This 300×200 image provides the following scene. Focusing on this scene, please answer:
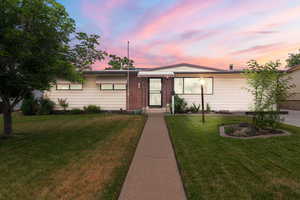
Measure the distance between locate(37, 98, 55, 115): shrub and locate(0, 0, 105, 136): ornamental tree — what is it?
5.73m

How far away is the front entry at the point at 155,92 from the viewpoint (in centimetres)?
1075

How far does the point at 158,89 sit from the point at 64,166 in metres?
8.56

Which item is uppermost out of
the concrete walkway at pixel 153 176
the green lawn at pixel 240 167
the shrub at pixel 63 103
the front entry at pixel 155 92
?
the front entry at pixel 155 92

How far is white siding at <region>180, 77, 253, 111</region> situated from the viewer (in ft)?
34.9

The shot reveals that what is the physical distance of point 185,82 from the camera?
10797 millimetres

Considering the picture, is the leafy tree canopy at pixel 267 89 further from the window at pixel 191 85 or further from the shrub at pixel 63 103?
the shrub at pixel 63 103

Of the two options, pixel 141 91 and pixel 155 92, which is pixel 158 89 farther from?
pixel 141 91

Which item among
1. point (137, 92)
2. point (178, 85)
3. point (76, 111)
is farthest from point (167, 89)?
point (76, 111)

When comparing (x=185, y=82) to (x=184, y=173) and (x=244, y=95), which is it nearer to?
(x=244, y=95)

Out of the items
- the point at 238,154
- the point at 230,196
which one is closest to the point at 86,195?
the point at 230,196

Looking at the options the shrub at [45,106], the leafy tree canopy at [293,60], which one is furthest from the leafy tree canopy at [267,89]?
the leafy tree canopy at [293,60]

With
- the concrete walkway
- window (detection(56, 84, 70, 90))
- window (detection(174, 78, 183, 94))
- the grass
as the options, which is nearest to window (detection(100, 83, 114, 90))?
window (detection(56, 84, 70, 90))

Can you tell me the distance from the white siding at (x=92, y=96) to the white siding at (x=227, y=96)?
17.0 ft

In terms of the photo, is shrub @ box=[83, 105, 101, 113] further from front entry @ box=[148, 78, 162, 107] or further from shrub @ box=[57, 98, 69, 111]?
front entry @ box=[148, 78, 162, 107]
